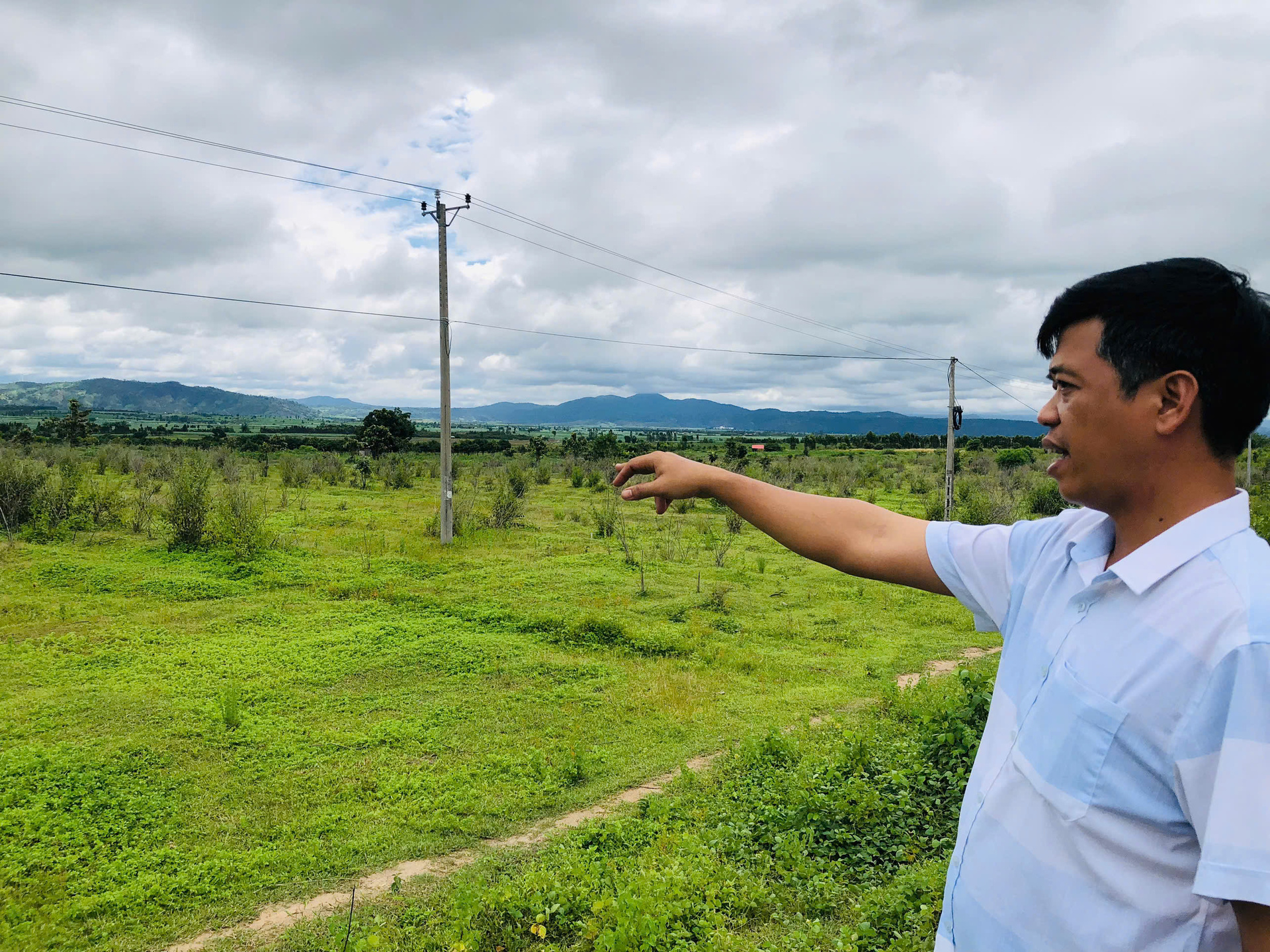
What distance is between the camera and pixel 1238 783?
84 centimetres

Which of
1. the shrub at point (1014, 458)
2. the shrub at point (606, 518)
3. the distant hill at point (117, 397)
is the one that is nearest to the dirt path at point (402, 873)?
the shrub at point (606, 518)

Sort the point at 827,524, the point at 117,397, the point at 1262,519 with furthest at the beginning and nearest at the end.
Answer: the point at 117,397 < the point at 1262,519 < the point at 827,524

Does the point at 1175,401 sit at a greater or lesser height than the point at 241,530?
greater

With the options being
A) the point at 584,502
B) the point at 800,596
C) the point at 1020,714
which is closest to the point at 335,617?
the point at 800,596

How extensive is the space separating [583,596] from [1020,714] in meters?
9.41

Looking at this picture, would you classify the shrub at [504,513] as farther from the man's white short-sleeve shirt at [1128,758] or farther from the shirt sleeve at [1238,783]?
the shirt sleeve at [1238,783]

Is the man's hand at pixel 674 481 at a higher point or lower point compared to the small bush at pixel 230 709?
higher

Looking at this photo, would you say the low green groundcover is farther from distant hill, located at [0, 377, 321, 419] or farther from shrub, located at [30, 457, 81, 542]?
distant hill, located at [0, 377, 321, 419]

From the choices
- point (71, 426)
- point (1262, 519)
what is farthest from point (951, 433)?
point (71, 426)

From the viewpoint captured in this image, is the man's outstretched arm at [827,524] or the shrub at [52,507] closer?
the man's outstretched arm at [827,524]

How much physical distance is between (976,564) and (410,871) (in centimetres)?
412

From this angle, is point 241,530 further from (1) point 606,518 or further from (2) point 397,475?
(2) point 397,475

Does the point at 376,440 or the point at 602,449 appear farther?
the point at 602,449

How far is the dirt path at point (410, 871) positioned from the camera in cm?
381
